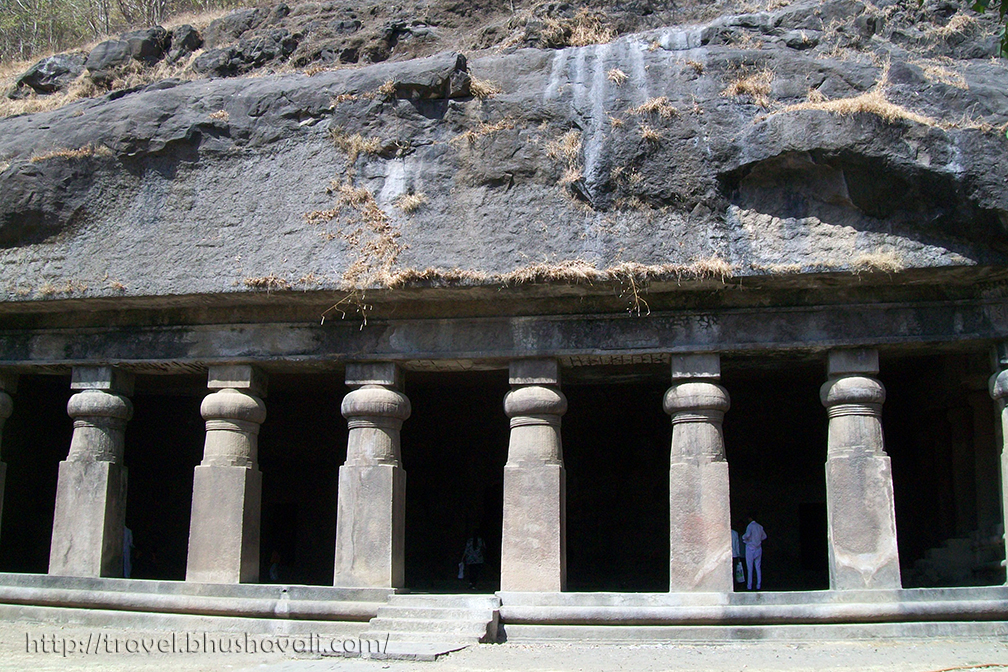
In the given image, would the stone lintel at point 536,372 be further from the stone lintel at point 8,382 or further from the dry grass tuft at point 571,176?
the stone lintel at point 8,382

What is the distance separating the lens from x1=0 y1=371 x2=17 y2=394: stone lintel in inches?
376

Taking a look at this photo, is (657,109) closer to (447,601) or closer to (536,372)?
(536,372)

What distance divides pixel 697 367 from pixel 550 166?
2.14 m

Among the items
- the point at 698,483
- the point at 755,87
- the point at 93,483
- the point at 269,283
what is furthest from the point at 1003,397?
the point at 93,483

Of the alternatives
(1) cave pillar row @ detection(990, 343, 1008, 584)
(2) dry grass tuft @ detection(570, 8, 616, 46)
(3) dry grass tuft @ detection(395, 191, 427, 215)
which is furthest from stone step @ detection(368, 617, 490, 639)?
(2) dry grass tuft @ detection(570, 8, 616, 46)

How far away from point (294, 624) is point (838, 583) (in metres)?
4.46

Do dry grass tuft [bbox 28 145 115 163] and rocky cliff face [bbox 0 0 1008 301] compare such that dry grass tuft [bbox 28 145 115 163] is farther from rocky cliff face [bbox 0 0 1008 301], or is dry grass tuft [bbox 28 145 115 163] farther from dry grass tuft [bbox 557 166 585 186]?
dry grass tuft [bbox 557 166 585 186]

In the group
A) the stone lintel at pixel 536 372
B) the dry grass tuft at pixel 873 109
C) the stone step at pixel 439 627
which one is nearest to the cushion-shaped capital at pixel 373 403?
the stone lintel at pixel 536 372

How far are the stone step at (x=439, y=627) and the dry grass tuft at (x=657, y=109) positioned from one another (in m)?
4.34

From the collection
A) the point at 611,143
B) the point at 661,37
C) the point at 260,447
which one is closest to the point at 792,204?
the point at 611,143

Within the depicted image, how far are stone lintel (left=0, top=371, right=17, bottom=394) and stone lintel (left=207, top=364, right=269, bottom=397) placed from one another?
7.55 feet

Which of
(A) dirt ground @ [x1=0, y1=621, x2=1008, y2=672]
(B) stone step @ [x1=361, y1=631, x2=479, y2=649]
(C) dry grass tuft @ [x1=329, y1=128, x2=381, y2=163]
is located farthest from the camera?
(C) dry grass tuft @ [x1=329, y1=128, x2=381, y2=163]

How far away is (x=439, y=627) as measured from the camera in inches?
288

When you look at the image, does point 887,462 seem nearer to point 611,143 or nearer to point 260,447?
point 611,143
